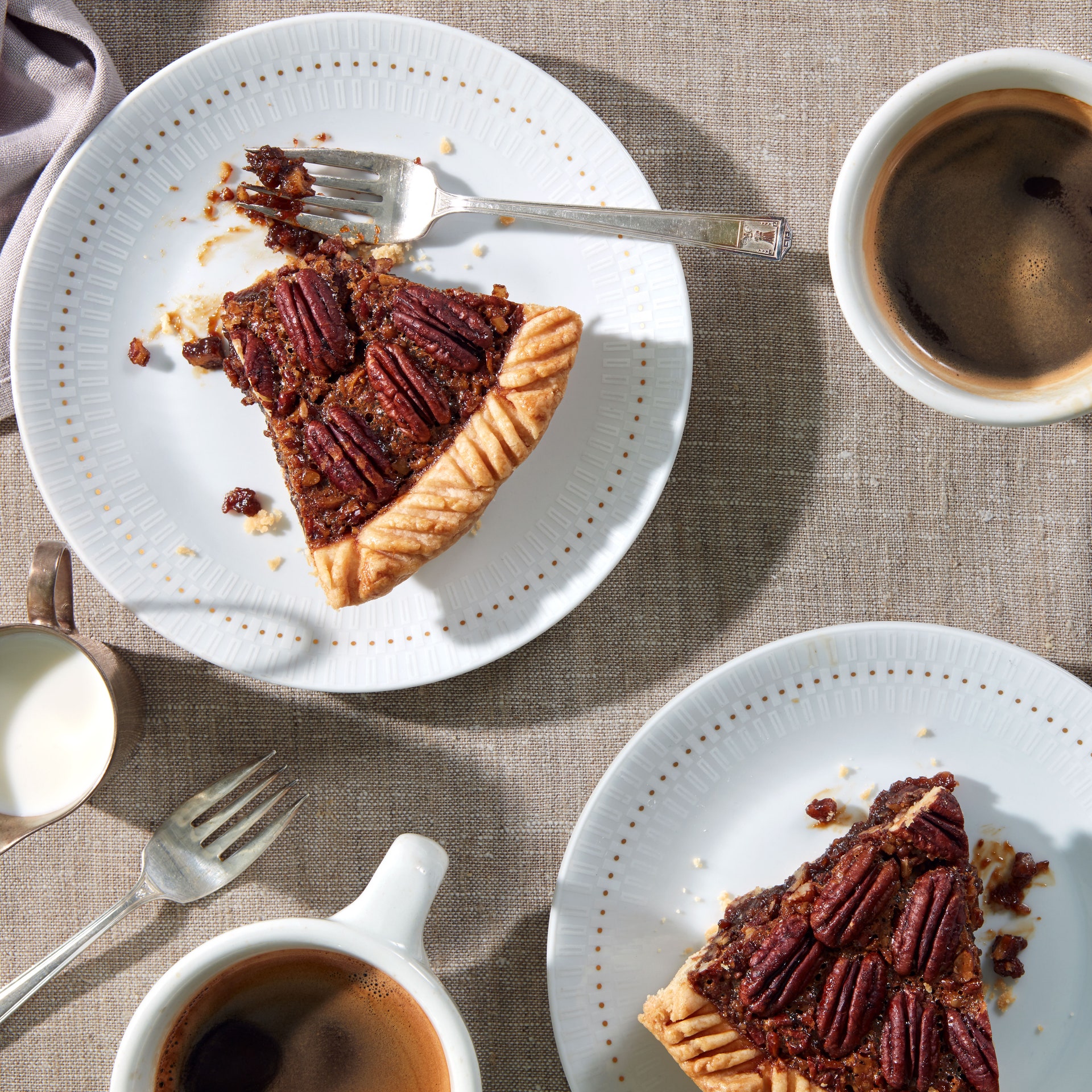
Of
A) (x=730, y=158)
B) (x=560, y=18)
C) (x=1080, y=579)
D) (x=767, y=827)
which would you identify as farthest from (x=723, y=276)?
(x=767, y=827)

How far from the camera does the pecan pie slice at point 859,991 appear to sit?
1.98 metres

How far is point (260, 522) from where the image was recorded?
2.30 m

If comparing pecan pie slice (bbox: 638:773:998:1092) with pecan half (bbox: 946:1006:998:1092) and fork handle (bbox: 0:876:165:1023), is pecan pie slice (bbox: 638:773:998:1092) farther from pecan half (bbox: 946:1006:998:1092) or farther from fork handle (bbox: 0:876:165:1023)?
fork handle (bbox: 0:876:165:1023)

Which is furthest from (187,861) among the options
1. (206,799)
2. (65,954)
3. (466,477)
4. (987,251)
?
(987,251)

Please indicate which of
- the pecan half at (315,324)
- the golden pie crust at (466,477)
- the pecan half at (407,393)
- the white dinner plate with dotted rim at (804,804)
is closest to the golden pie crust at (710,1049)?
the white dinner plate with dotted rim at (804,804)

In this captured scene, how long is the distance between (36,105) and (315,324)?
100cm

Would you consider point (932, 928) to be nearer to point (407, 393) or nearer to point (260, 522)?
point (407, 393)

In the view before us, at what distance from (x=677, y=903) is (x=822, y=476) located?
45.4 inches

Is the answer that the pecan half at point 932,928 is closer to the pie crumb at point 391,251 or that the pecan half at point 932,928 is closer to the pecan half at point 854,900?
the pecan half at point 854,900

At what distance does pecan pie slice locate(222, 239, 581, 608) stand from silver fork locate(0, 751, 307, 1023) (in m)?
0.66

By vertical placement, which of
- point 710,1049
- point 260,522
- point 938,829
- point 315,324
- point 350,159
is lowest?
point 710,1049

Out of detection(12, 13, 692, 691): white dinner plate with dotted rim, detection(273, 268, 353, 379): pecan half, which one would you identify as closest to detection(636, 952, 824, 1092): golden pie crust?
detection(12, 13, 692, 691): white dinner plate with dotted rim

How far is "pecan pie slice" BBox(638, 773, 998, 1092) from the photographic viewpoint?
1981 mm

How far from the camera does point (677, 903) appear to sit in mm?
2264
